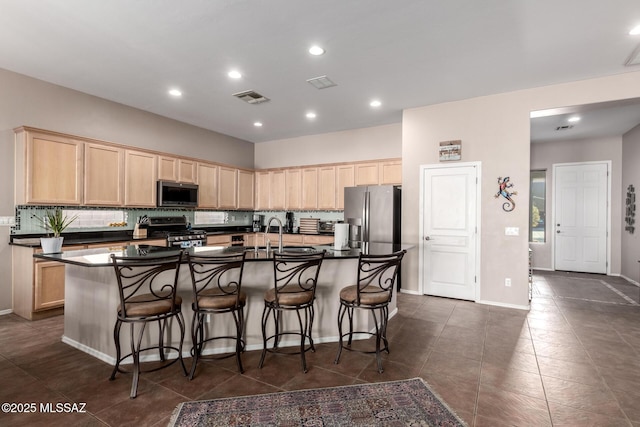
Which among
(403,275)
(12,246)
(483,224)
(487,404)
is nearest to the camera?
(487,404)

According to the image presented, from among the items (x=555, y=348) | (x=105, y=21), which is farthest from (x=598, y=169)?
(x=105, y=21)

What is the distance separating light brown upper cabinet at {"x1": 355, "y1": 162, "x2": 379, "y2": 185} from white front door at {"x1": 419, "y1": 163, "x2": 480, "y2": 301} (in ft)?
3.92

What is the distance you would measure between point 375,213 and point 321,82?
2269 millimetres

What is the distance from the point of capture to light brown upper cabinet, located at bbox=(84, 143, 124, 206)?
4484 mm

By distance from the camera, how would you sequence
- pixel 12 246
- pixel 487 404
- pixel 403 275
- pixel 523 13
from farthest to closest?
pixel 403 275 → pixel 12 246 → pixel 523 13 → pixel 487 404

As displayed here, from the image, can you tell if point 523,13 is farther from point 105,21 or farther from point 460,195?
point 105,21

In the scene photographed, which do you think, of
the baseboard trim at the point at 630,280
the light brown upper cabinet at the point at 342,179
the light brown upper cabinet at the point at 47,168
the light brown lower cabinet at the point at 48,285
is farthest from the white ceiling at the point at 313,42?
the baseboard trim at the point at 630,280

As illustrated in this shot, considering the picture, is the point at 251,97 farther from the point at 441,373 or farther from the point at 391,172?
the point at 441,373

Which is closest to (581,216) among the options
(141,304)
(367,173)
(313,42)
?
(367,173)

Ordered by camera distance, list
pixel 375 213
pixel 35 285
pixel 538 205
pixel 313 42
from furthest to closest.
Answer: pixel 538 205, pixel 375 213, pixel 35 285, pixel 313 42

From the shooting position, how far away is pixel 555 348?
3.11m

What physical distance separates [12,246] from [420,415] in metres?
5.03

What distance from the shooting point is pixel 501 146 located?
4.48 meters

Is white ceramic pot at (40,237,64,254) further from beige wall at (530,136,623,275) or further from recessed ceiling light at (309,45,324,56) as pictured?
beige wall at (530,136,623,275)
